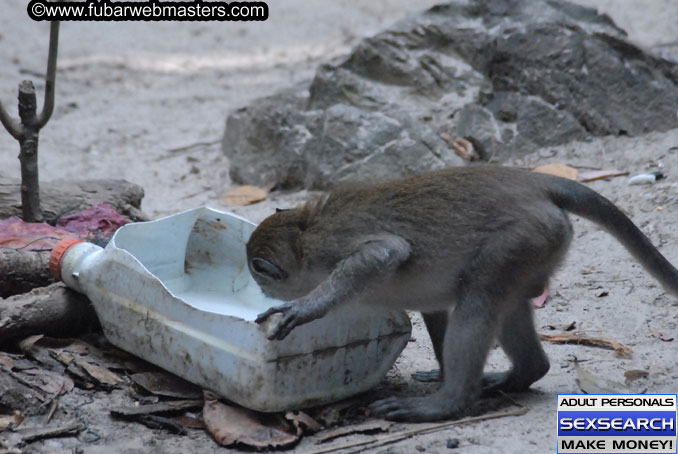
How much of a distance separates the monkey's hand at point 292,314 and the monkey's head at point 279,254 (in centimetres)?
54

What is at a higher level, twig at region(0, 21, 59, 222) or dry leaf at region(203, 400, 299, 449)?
twig at region(0, 21, 59, 222)

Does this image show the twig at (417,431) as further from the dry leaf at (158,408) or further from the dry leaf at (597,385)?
the dry leaf at (158,408)

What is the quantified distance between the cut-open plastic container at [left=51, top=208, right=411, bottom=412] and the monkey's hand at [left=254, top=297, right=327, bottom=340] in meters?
0.07

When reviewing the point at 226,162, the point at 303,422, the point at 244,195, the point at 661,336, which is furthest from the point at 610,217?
the point at 226,162

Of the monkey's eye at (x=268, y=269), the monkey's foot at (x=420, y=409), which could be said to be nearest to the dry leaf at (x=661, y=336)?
the monkey's foot at (x=420, y=409)

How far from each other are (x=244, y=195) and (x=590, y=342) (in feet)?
12.6

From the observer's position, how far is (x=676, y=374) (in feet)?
15.5

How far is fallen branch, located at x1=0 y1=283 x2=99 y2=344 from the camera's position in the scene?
4723 mm

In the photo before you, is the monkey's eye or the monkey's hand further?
the monkey's eye

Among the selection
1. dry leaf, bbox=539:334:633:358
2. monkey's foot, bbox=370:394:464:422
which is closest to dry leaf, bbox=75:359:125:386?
monkey's foot, bbox=370:394:464:422

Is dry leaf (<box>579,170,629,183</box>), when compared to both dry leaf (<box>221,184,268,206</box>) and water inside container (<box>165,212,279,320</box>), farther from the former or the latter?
water inside container (<box>165,212,279,320</box>)

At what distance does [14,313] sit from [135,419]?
37.4 inches

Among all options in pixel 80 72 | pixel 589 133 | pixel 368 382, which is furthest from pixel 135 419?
pixel 80 72

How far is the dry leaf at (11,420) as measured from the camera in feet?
13.4
